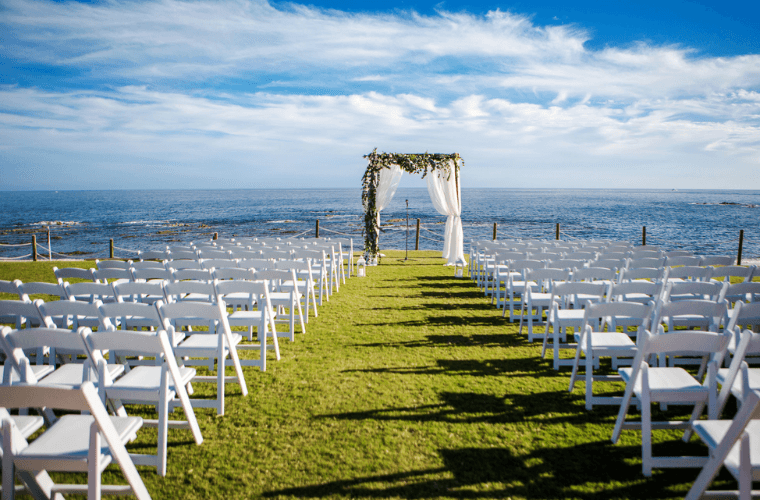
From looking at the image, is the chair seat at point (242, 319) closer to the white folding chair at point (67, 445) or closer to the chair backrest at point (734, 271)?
the white folding chair at point (67, 445)

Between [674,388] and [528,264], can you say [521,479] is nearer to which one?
[674,388]

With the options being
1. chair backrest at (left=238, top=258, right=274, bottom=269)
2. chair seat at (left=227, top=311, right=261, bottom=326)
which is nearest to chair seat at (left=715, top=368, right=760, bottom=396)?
chair seat at (left=227, top=311, right=261, bottom=326)

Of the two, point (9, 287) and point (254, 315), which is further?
point (254, 315)

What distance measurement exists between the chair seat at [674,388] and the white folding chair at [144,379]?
9.69ft

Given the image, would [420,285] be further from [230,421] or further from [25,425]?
[25,425]

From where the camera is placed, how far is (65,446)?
2035mm

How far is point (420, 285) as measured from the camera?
8914 mm

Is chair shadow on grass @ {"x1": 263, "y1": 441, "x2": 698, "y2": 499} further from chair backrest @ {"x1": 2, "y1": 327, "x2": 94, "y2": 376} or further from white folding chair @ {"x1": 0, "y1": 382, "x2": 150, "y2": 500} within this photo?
chair backrest @ {"x1": 2, "y1": 327, "x2": 94, "y2": 376}

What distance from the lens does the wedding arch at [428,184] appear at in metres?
11.1

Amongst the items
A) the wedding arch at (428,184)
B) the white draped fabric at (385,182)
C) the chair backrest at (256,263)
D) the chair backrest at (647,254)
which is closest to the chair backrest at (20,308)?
the chair backrest at (256,263)

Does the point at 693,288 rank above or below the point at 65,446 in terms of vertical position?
above

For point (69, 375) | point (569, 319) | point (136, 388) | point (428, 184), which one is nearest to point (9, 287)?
point (69, 375)

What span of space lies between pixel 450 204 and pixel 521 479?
9.14 meters

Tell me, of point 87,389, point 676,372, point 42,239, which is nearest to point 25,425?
point 87,389
